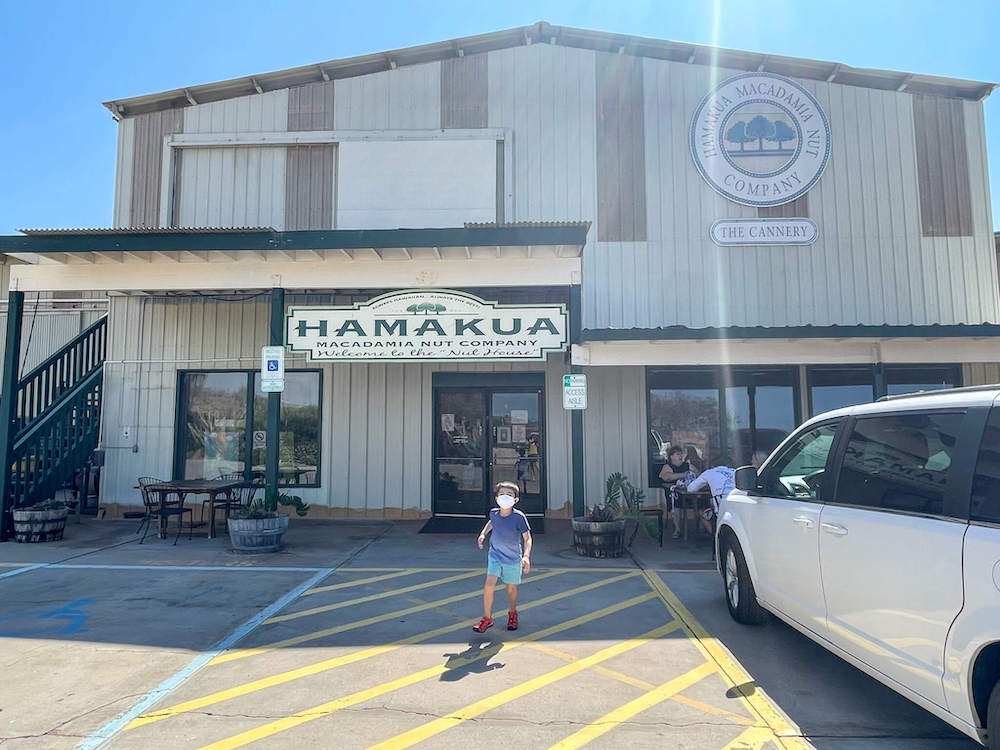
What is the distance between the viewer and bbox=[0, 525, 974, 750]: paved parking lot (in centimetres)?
371

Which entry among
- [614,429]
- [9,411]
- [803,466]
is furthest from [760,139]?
[9,411]

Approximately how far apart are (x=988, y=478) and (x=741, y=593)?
277 cm

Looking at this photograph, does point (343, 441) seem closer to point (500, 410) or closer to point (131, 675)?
point (500, 410)

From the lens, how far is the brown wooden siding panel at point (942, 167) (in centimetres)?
1205

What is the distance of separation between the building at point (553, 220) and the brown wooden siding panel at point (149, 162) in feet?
0.20

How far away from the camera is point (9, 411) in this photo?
9.61 metres

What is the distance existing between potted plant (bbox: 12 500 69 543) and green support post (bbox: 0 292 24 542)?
7.5 inches

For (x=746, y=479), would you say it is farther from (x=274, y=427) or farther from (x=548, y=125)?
(x=548, y=125)

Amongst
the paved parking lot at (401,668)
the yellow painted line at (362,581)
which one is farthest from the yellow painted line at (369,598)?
the yellow painted line at (362,581)

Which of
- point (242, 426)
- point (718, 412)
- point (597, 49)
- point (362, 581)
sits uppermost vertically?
point (597, 49)

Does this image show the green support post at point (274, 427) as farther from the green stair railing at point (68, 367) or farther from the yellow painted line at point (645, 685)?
the yellow painted line at point (645, 685)

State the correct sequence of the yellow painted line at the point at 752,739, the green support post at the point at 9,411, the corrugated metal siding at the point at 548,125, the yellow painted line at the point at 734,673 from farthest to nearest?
1. the corrugated metal siding at the point at 548,125
2. the green support post at the point at 9,411
3. the yellow painted line at the point at 734,673
4. the yellow painted line at the point at 752,739

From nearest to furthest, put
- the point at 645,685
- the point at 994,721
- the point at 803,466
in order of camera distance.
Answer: the point at 994,721, the point at 645,685, the point at 803,466

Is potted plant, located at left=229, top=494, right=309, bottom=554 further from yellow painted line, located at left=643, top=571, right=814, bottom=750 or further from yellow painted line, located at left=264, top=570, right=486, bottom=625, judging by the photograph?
yellow painted line, located at left=643, top=571, right=814, bottom=750
